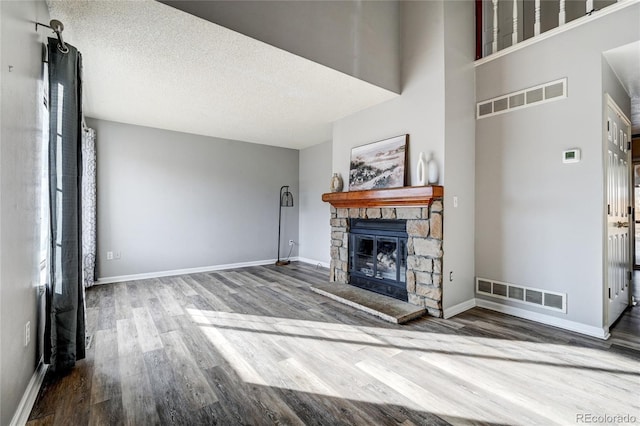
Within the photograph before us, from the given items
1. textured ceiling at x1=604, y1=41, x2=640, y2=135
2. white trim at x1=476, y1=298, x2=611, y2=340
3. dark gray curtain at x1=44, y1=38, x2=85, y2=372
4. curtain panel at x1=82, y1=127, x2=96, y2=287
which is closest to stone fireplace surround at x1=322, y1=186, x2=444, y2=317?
white trim at x1=476, y1=298, x2=611, y2=340

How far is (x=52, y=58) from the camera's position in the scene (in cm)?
197

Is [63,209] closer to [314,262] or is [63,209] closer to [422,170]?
[422,170]

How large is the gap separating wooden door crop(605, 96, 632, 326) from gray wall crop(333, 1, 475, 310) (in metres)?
1.15

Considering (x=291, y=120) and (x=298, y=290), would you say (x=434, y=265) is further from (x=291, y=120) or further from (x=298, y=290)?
(x=291, y=120)

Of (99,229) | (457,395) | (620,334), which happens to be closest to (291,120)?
(99,229)

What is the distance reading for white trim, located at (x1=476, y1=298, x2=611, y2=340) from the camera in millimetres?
2564

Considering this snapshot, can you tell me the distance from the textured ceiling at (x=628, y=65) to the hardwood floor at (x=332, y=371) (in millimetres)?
2441

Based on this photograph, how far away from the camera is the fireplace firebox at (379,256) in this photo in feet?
11.2

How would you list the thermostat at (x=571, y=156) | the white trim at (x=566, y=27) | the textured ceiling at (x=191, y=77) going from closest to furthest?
1. the textured ceiling at (x=191, y=77)
2. the white trim at (x=566, y=27)
3. the thermostat at (x=571, y=156)

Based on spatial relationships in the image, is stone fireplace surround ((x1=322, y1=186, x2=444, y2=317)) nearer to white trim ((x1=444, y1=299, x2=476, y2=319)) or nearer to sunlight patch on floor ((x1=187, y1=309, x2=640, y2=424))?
white trim ((x1=444, y1=299, x2=476, y2=319))

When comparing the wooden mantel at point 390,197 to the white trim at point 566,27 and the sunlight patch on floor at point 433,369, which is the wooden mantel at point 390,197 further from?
the white trim at point 566,27

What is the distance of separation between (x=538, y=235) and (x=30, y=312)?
4.12 m

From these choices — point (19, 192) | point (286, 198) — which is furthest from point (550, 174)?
point (286, 198)

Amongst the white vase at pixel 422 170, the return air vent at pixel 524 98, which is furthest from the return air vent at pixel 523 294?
the return air vent at pixel 524 98
